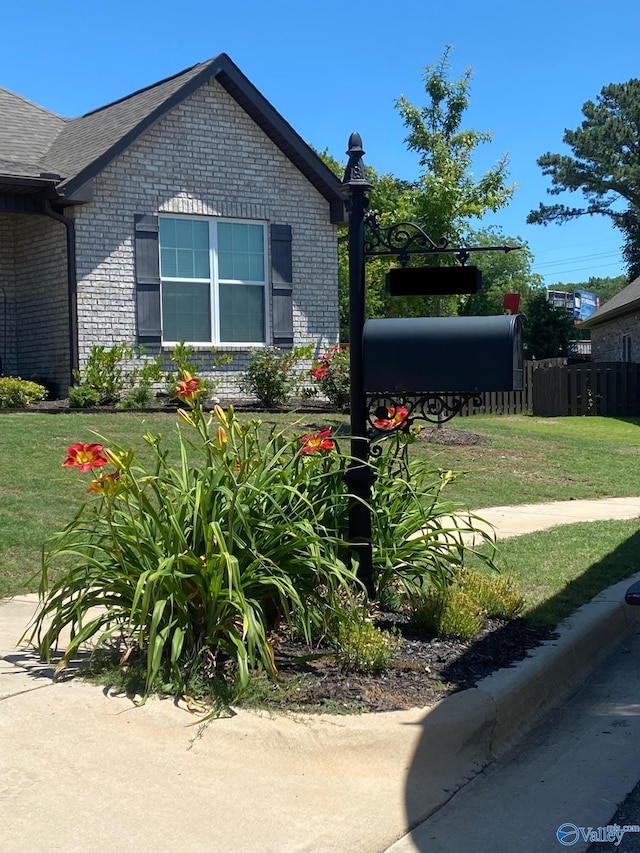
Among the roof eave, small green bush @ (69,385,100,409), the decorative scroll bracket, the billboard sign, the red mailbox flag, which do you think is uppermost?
the billboard sign

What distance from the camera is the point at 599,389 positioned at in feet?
80.6

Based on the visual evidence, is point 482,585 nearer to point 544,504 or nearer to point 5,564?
point 5,564

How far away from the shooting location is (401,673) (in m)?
4.79

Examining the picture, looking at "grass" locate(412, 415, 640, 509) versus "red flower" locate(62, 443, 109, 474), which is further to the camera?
"grass" locate(412, 415, 640, 509)

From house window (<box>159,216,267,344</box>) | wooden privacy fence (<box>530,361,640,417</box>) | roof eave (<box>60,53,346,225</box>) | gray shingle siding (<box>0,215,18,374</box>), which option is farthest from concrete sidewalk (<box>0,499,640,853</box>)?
wooden privacy fence (<box>530,361,640,417</box>)

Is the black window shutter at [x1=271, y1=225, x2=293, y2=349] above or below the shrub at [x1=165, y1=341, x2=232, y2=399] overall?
above

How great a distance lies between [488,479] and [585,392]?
1295cm

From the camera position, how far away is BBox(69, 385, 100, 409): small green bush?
44.6 feet

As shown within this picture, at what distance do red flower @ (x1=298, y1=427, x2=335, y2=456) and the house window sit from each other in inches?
404

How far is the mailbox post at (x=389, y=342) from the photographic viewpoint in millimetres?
5098

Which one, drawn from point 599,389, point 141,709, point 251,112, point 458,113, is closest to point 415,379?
point 141,709

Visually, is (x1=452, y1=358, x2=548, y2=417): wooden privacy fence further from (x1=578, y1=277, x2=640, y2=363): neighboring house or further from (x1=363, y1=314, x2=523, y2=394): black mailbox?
(x1=363, y1=314, x2=523, y2=394): black mailbox

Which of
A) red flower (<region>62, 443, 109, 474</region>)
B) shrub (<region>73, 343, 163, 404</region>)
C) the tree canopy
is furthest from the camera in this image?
the tree canopy

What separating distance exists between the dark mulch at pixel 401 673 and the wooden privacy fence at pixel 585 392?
1960 centimetres
